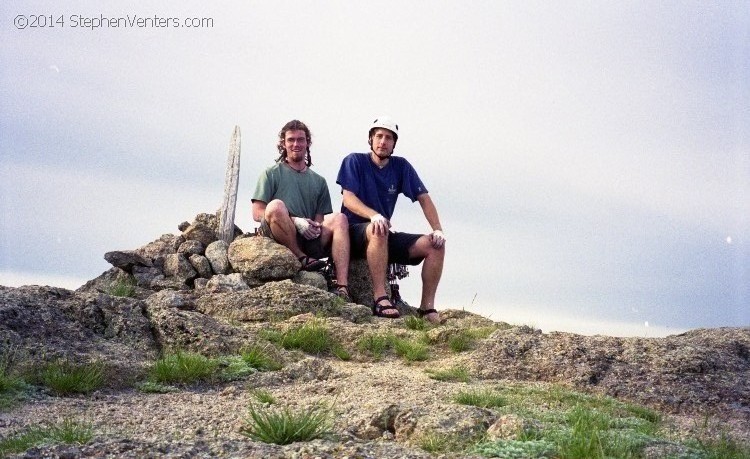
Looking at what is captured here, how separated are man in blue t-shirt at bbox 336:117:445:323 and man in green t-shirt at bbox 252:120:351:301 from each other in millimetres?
343

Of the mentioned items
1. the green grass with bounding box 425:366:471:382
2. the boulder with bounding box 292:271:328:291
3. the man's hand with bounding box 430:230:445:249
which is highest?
the man's hand with bounding box 430:230:445:249

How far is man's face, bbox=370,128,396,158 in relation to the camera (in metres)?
13.7

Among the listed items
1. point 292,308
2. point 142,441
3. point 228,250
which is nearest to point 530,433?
point 142,441

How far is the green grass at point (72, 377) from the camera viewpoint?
7793mm

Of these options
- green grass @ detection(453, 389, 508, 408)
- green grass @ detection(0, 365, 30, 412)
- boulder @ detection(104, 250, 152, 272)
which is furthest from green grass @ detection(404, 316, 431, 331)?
green grass @ detection(0, 365, 30, 412)

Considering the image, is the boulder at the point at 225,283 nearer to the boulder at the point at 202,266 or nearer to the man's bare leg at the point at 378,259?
the boulder at the point at 202,266

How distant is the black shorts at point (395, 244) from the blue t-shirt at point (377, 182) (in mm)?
292

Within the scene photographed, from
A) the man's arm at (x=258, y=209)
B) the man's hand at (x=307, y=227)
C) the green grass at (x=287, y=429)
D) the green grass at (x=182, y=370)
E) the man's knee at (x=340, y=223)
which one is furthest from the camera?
the man's arm at (x=258, y=209)

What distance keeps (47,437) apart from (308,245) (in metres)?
8.97

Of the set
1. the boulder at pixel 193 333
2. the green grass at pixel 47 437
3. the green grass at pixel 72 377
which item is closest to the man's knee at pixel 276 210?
the boulder at pixel 193 333

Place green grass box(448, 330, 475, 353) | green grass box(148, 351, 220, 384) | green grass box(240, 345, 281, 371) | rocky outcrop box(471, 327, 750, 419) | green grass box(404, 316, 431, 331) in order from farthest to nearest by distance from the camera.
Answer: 1. green grass box(404, 316, 431, 331)
2. green grass box(448, 330, 475, 353)
3. green grass box(240, 345, 281, 371)
4. rocky outcrop box(471, 327, 750, 419)
5. green grass box(148, 351, 220, 384)

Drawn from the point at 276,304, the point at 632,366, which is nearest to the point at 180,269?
the point at 276,304

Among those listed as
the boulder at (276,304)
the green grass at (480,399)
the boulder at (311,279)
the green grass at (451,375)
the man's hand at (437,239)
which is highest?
the man's hand at (437,239)

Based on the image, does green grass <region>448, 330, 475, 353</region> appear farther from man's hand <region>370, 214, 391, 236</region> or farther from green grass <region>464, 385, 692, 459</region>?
man's hand <region>370, 214, 391, 236</region>
